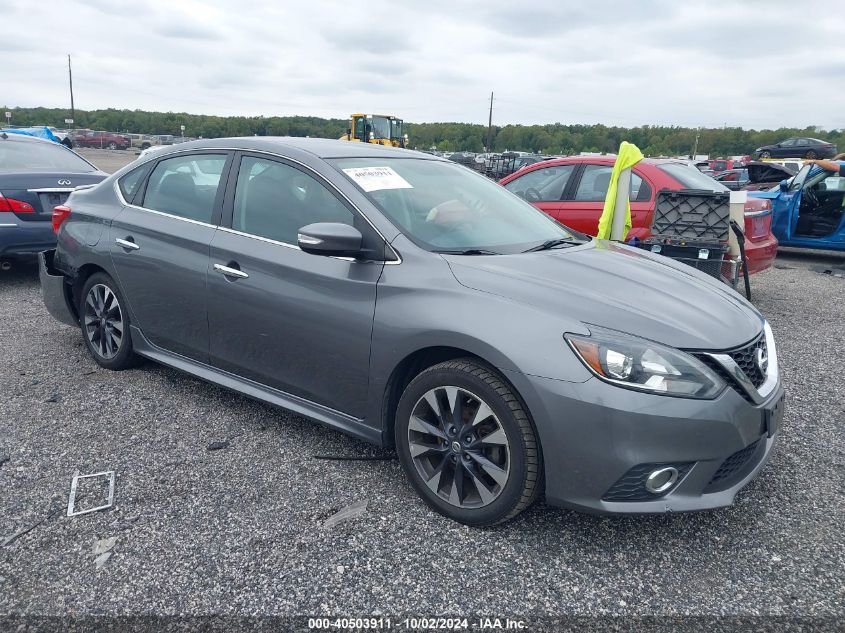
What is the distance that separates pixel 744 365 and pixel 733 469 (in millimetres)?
407

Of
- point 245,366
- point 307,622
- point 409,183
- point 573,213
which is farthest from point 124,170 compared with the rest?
point 573,213

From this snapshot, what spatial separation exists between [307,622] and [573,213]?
18.6 feet

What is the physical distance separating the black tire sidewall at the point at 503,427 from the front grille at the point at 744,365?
2.47ft

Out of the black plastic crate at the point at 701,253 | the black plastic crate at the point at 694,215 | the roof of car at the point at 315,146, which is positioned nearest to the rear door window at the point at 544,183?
the black plastic crate at the point at 694,215

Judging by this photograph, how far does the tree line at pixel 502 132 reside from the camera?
8306cm

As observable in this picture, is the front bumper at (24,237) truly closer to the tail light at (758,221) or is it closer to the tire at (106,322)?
the tire at (106,322)

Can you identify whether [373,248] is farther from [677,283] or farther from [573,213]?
[573,213]

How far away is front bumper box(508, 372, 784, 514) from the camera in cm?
235

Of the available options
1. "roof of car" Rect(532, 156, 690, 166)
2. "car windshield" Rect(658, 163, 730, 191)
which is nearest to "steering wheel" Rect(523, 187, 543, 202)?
"roof of car" Rect(532, 156, 690, 166)

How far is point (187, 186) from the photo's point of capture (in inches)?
154

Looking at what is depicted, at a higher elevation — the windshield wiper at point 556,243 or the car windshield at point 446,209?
the car windshield at point 446,209

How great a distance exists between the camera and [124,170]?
14.4 ft

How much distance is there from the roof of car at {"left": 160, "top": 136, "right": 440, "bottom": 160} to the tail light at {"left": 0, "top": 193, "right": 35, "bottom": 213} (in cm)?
360

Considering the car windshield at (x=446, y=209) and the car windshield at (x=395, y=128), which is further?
the car windshield at (x=395, y=128)
